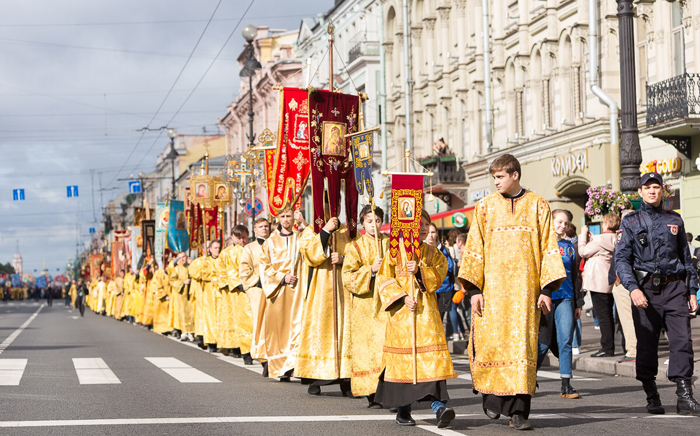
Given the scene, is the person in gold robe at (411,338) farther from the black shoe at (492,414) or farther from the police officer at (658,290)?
the police officer at (658,290)

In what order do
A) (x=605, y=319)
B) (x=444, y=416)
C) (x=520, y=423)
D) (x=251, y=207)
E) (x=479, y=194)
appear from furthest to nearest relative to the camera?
1. (x=479, y=194)
2. (x=251, y=207)
3. (x=605, y=319)
4. (x=444, y=416)
5. (x=520, y=423)

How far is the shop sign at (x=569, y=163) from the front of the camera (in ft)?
96.1

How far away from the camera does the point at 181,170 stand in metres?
105

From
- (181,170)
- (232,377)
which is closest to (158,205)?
(232,377)

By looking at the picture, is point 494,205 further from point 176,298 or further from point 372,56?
point 372,56

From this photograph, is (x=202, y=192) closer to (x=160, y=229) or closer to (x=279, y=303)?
(x=160, y=229)

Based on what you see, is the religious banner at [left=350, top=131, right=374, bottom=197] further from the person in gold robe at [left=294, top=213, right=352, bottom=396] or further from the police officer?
the police officer

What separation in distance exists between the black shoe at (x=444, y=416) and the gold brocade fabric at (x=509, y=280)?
0.24 meters

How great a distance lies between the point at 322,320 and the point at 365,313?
1366 millimetres

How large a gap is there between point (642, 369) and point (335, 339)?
3.14 meters

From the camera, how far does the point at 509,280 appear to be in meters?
8.32

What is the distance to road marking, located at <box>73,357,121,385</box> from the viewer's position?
40.9 ft

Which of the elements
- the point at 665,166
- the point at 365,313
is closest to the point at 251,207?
the point at 665,166

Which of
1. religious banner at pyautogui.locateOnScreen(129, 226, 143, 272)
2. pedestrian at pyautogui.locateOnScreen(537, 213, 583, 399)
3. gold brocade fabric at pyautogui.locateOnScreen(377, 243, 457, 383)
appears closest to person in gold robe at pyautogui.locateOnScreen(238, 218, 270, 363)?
pedestrian at pyautogui.locateOnScreen(537, 213, 583, 399)
